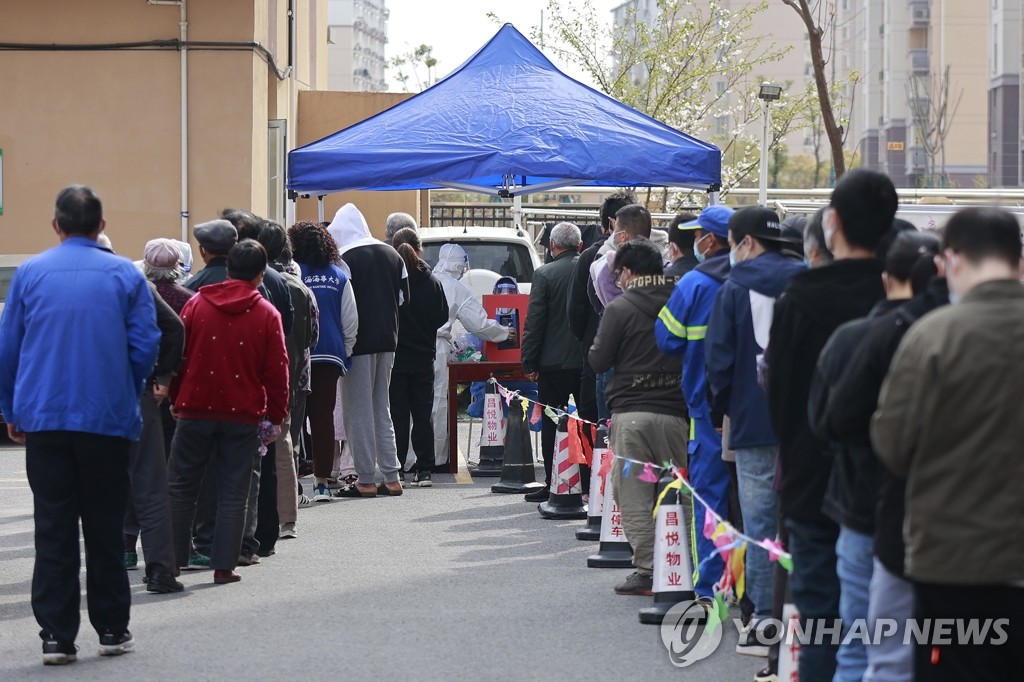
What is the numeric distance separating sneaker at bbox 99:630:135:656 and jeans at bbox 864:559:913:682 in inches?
146

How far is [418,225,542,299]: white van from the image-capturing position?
48.0ft

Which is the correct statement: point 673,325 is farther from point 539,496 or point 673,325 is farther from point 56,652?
point 539,496

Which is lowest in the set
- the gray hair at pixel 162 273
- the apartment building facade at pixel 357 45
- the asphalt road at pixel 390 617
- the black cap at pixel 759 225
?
the asphalt road at pixel 390 617

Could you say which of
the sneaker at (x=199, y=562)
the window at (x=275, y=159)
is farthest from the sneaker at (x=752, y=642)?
the window at (x=275, y=159)

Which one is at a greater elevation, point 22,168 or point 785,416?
point 22,168

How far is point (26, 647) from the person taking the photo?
6.90 m

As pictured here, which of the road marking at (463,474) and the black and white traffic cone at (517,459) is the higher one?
the black and white traffic cone at (517,459)

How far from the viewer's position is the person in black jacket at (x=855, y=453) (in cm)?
441

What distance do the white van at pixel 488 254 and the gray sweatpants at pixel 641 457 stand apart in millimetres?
6722

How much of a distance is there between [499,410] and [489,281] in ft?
6.40

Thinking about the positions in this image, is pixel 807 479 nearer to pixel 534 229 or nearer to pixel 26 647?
pixel 26 647

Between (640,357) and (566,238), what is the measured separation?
3628 mm

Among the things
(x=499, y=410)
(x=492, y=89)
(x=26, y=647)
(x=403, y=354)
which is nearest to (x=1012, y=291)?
(x=26, y=647)

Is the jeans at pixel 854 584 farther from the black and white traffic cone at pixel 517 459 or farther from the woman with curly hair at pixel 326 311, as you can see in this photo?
the black and white traffic cone at pixel 517 459
